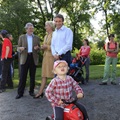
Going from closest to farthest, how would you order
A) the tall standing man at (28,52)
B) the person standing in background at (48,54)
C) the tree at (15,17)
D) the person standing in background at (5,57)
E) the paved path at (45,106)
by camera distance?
the paved path at (45,106)
the person standing in background at (48,54)
the tall standing man at (28,52)
the person standing in background at (5,57)
the tree at (15,17)

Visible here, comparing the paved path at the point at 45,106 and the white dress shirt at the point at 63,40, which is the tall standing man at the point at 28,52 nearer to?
the paved path at the point at 45,106

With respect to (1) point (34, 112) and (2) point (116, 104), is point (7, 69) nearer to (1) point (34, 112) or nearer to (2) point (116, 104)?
(1) point (34, 112)

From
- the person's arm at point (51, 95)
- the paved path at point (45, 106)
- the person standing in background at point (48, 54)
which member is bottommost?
the paved path at point (45, 106)

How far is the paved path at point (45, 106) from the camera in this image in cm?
534

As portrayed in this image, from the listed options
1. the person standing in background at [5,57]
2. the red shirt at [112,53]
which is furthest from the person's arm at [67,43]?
the red shirt at [112,53]

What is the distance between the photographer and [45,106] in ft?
20.0

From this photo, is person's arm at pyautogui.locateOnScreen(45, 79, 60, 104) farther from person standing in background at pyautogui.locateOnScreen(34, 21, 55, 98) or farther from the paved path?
person standing in background at pyautogui.locateOnScreen(34, 21, 55, 98)

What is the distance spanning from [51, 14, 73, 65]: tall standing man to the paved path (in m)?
1.19

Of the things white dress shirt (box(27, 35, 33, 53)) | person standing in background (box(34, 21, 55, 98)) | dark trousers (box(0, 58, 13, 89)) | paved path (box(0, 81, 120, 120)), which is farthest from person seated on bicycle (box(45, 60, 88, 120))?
dark trousers (box(0, 58, 13, 89))

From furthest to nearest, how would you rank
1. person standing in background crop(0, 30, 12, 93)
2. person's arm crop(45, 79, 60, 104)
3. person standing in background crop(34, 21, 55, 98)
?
person standing in background crop(0, 30, 12, 93), person standing in background crop(34, 21, 55, 98), person's arm crop(45, 79, 60, 104)

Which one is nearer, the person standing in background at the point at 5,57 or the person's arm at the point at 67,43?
the person's arm at the point at 67,43

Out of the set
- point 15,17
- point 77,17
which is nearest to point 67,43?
point 15,17

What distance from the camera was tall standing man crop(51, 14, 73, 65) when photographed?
5801mm

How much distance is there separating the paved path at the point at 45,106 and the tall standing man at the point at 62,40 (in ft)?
3.91
